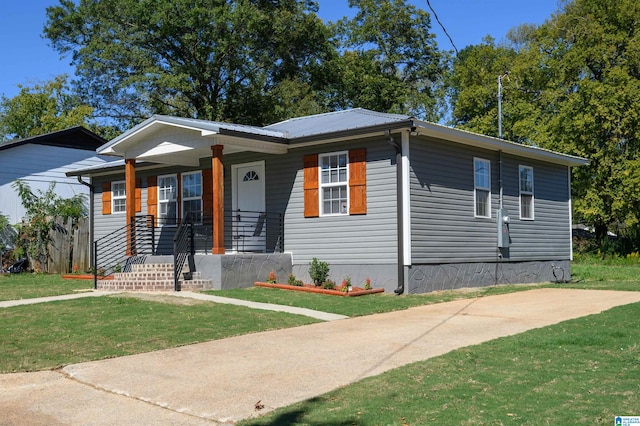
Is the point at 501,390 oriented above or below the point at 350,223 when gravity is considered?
below

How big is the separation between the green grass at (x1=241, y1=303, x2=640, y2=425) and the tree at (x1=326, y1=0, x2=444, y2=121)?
29.9 metres

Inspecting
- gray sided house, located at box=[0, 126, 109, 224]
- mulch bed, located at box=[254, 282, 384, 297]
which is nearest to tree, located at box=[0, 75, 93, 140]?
gray sided house, located at box=[0, 126, 109, 224]

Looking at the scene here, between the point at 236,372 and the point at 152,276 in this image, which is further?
the point at 152,276

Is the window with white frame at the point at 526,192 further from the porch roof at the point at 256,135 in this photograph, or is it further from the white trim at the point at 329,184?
the white trim at the point at 329,184

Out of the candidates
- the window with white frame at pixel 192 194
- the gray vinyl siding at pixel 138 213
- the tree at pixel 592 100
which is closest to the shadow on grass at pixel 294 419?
the window with white frame at pixel 192 194

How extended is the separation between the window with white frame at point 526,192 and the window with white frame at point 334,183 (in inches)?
221

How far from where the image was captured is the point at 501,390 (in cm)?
561

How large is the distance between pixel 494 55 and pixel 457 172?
25.7 meters

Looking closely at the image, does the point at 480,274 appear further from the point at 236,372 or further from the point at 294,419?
the point at 294,419

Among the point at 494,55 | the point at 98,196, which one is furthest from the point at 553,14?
the point at 98,196

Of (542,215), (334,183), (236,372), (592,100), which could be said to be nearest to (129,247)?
(334,183)

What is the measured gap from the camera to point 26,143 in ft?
75.7

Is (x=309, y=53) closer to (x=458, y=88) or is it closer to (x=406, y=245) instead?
(x=458, y=88)

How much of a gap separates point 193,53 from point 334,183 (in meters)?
19.8
